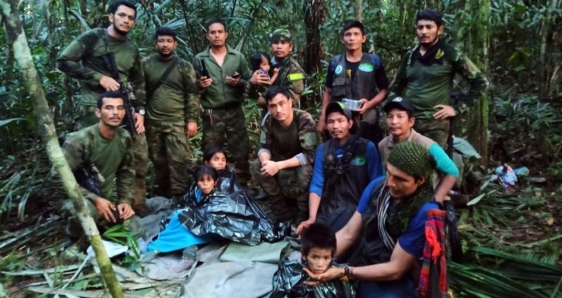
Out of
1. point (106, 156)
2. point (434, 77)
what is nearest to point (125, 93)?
point (106, 156)

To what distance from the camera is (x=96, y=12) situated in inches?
246

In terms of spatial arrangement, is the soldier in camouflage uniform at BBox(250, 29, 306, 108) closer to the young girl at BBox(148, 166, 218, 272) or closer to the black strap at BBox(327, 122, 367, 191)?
the young girl at BBox(148, 166, 218, 272)

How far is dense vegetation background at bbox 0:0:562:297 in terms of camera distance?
13.9ft

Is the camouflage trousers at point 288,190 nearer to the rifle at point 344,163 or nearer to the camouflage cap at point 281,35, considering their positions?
the rifle at point 344,163

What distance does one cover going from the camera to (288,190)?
4855mm

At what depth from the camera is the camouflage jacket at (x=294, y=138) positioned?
472cm

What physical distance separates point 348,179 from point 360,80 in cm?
112

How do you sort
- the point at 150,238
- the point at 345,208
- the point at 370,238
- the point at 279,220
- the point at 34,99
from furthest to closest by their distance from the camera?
the point at 279,220 → the point at 150,238 → the point at 345,208 → the point at 370,238 → the point at 34,99

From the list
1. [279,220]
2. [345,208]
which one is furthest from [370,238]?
[279,220]

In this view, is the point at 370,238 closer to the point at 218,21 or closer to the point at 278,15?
the point at 218,21

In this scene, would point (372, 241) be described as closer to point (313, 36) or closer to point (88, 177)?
point (88, 177)

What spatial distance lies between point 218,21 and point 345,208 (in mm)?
2531

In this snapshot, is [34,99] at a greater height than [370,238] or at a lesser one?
greater

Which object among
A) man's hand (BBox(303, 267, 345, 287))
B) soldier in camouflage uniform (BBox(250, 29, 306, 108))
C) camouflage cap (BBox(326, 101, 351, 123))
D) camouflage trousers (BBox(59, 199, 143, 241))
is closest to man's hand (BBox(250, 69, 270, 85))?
soldier in camouflage uniform (BBox(250, 29, 306, 108))
